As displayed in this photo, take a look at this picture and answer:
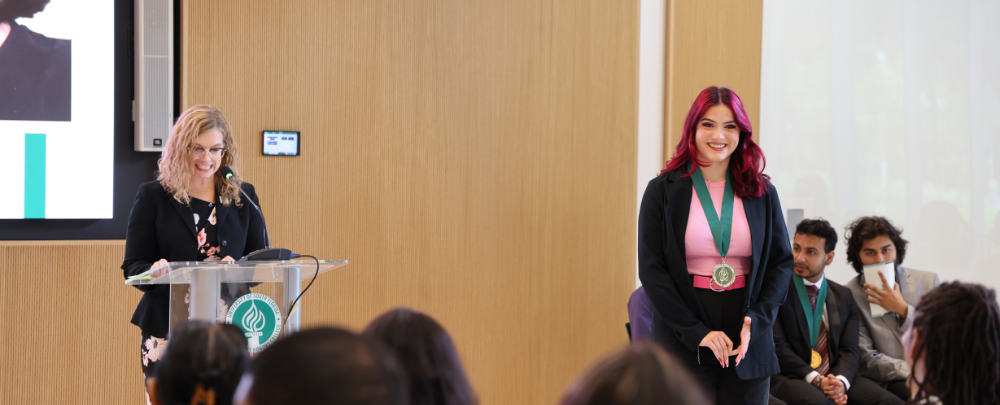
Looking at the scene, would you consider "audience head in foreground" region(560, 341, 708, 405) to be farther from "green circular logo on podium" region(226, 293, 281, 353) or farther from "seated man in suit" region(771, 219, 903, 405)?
"seated man in suit" region(771, 219, 903, 405)

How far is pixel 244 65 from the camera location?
137 inches

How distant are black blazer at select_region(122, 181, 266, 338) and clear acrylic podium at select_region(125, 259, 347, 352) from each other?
0.93 ft

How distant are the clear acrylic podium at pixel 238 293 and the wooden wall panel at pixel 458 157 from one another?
65.6 inches

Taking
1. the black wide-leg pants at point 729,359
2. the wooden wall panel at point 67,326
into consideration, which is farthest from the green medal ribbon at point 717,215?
the wooden wall panel at point 67,326

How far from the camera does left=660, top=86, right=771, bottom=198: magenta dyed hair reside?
2389 millimetres

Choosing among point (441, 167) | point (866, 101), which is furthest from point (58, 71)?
point (866, 101)

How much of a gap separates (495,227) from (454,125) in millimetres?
616

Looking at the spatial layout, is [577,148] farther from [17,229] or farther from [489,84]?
[17,229]

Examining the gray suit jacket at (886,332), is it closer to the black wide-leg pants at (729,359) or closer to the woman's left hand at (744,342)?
the black wide-leg pants at (729,359)

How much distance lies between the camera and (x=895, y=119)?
14.4 ft

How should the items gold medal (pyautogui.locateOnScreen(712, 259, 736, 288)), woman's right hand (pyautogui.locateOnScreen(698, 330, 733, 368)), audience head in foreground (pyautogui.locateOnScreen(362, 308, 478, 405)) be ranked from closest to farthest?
audience head in foreground (pyautogui.locateOnScreen(362, 308, 478, 405)), woman's right hand (pyautogui.locateOnScreen(698, 330, 733, 368)), gold medal (pyautogui.locateOnScreen(712, 259, 736, 288))

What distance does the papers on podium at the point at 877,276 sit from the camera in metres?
3.52

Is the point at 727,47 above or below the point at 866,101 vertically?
above

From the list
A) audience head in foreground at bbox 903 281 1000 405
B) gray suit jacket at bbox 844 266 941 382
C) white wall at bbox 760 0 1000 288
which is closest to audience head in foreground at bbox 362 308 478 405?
audience head in foreground at bbox 903 281 1000 405
